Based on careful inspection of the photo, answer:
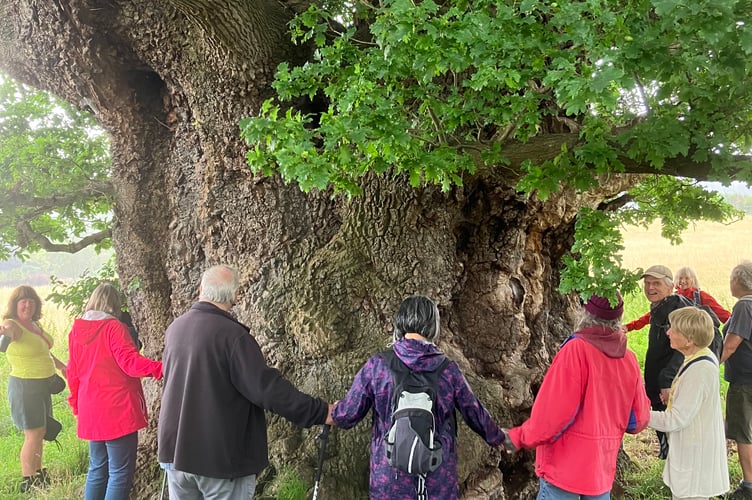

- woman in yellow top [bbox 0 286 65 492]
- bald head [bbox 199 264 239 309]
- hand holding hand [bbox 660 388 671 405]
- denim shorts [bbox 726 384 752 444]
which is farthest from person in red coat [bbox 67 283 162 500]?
denim shorts [bbox 726 384 752 444]

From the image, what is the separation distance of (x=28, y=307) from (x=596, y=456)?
4.74 meters

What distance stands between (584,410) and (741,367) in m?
2.61

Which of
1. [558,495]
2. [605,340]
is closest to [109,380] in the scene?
[558,495]

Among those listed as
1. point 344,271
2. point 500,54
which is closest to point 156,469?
point 344,271

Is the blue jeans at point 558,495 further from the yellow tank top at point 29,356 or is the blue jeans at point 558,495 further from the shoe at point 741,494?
the yellow tank top at point 29,356

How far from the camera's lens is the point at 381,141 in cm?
260

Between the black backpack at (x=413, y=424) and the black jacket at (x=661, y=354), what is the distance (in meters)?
2.51

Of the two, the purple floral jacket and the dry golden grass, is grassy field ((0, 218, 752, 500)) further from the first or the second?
the purple floral jacket

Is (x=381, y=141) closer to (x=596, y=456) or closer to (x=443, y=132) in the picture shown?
(x=443, y=132)

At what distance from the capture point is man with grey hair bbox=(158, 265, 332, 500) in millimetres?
2855

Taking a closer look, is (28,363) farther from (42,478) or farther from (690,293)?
(690,293)

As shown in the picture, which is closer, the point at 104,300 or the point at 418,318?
the point at 418,318

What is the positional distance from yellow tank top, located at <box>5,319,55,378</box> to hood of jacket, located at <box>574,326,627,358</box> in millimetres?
4622

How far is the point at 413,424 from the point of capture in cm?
256
